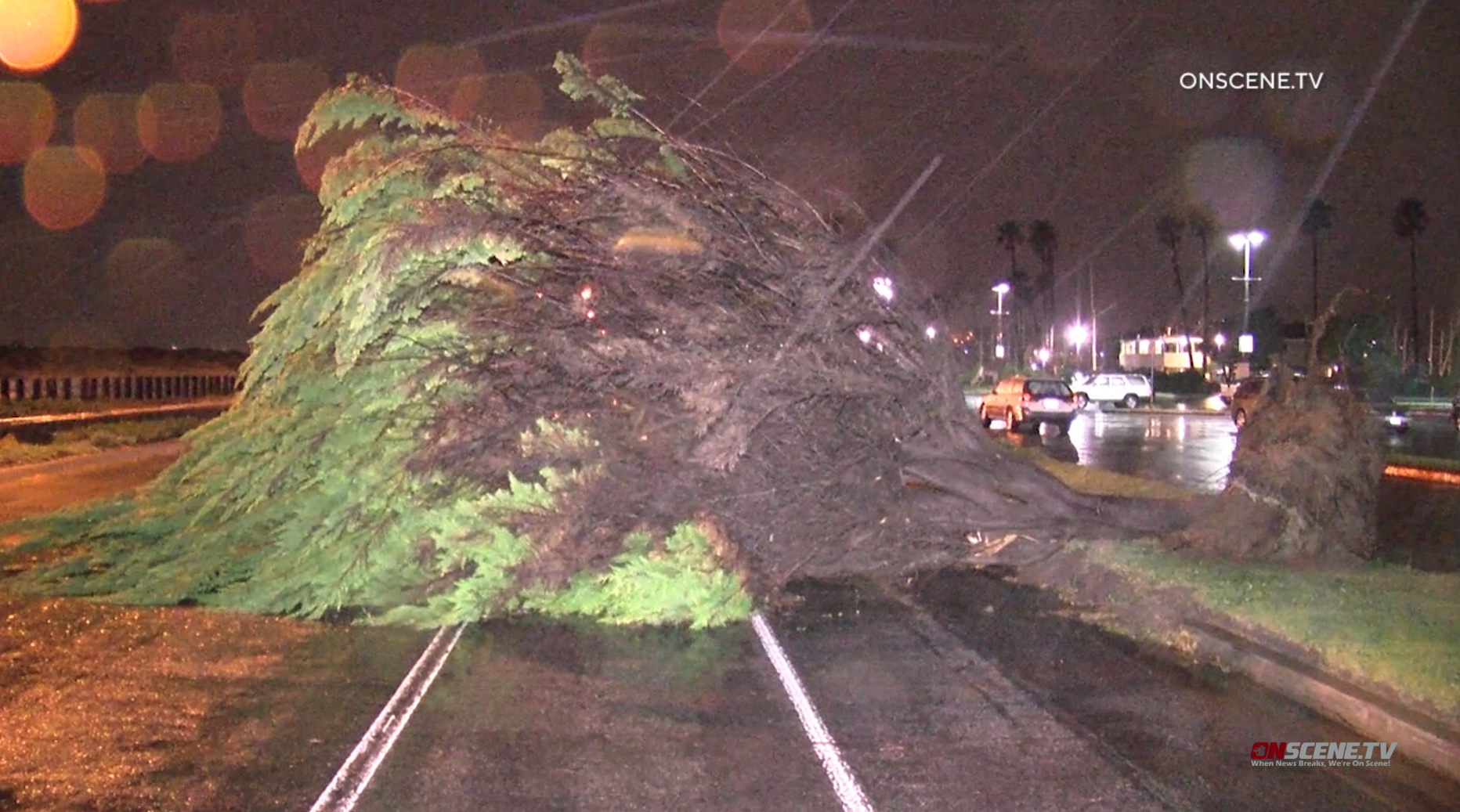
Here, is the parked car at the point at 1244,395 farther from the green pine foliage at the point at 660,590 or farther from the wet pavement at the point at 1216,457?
the green pine foliage at the point at 660,590

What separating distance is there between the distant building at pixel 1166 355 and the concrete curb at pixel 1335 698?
317 feet

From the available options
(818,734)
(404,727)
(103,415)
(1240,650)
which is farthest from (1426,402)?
(404,727)

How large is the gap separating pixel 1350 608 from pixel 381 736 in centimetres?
724

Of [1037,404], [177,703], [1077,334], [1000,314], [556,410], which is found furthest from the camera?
[1077,334]

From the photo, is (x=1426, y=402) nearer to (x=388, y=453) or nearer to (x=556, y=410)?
(x=556, y=410)

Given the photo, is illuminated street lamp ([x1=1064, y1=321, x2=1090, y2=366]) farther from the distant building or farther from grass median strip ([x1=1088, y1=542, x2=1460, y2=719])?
grass median strip ([x1=1088, y1=542, x2=1460, y2=719])

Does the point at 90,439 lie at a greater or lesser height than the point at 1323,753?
greater

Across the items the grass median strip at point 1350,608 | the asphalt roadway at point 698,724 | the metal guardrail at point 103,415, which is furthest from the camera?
the metal guardrail at point 103,415

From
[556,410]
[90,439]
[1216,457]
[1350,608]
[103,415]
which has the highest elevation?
[103,415]

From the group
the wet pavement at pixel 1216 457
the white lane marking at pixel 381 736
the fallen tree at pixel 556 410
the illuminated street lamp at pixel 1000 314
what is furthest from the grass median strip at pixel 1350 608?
the illuminated street lamp at pixel 1000 314

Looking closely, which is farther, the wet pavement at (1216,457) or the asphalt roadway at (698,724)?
the wet pavement at (1216,457)

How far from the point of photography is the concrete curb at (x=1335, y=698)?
23.6ft

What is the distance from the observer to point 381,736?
765 centimetres

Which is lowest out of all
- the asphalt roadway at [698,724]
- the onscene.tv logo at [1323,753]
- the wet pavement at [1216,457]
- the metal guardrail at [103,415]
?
the onscene.tv logo at [1323,753]
